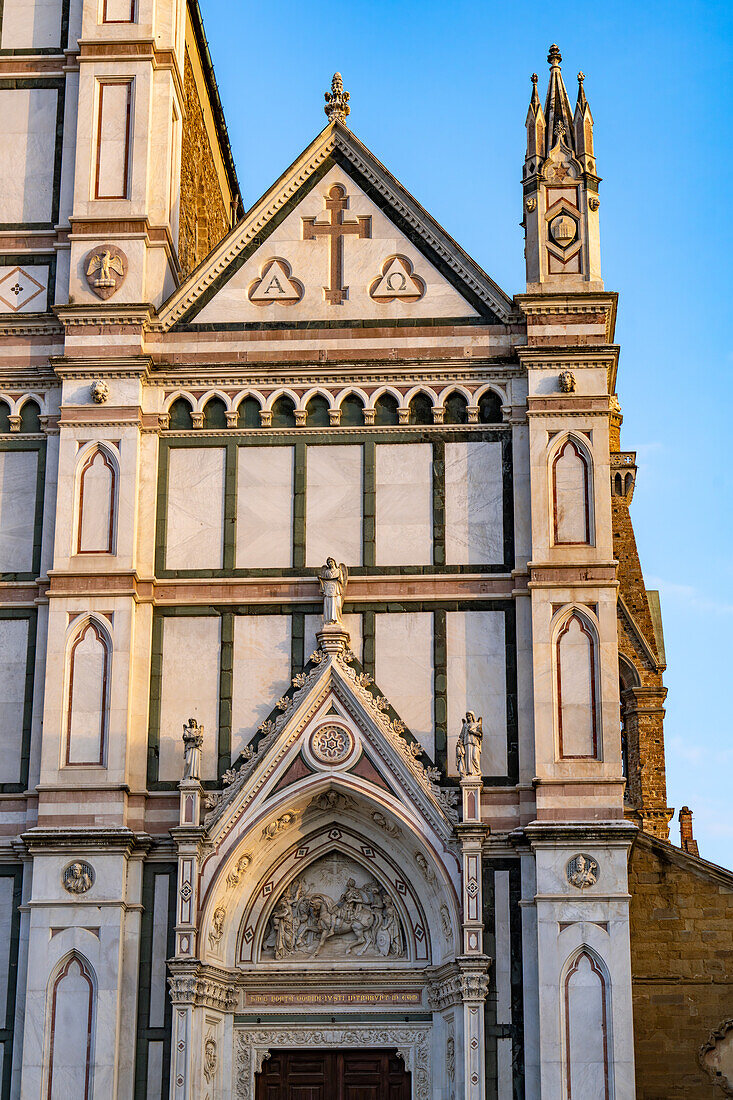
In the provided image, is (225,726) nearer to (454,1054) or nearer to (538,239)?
(454,1054)

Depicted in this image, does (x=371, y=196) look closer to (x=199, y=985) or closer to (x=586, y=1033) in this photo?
(x=199, y=985)

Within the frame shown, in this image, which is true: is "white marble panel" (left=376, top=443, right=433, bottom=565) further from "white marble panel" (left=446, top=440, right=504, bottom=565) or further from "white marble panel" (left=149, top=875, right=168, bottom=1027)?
"white marble panel" (left=149, top=875, right=168, bottom=1027)

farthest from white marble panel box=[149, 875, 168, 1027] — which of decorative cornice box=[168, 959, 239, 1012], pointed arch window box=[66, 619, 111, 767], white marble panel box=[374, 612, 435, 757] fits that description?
white marble panel box=[374, 612, 435, 757]

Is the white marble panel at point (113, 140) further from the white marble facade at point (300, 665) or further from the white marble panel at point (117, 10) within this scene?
the white marble panel at point (117, 10)

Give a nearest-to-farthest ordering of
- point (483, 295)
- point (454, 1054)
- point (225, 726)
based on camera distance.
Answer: point (454, 1054), point (225, 726), point (483, 295)

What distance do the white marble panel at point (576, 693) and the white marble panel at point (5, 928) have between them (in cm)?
580

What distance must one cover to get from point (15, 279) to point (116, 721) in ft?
18.5

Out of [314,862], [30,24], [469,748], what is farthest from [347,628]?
[30,24]

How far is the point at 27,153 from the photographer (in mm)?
22469

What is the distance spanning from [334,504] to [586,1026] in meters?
6.09

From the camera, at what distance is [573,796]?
19.0 m

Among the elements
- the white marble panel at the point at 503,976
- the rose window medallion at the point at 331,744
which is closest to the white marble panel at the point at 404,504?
the rose window medallion at the point at 331,744

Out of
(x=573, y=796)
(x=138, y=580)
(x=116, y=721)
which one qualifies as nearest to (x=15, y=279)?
(x=138, y=580)

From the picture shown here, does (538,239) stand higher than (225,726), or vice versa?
(538,239)
